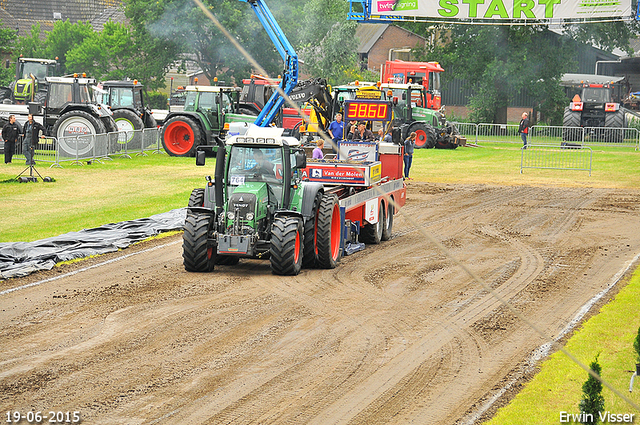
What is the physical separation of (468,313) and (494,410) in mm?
3499

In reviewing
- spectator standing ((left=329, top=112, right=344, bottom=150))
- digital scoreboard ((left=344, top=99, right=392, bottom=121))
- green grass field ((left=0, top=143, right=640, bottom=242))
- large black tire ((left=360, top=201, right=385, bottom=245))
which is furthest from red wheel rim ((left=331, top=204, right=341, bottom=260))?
spectator standing ((left=329, top=112, right=344, bottom=150))

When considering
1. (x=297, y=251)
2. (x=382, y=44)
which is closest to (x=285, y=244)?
(x=297, y=251)

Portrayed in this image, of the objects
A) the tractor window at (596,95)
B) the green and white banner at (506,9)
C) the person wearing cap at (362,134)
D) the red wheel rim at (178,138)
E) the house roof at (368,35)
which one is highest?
the house roof at (368,35)

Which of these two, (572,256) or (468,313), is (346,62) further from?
(468,313)

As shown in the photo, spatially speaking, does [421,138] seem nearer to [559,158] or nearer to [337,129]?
[559,158]

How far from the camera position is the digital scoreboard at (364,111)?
2078 centimetres

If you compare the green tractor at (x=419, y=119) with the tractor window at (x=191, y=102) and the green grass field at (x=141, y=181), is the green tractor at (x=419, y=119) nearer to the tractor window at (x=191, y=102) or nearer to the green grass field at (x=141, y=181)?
the green grass field at (x=141, y=181)

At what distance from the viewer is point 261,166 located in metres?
12.9

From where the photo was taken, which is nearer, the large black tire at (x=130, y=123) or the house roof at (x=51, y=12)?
the large black tire at (x=130, y=123)

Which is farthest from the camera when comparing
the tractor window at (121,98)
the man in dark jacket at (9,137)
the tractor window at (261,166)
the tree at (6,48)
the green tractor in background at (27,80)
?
the tree at (6,48)

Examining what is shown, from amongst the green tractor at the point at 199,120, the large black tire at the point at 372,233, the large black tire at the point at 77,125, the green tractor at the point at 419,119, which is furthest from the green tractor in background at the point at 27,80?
the large black tire at the point at 372,233

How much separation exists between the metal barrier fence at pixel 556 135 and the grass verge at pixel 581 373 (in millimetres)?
28071

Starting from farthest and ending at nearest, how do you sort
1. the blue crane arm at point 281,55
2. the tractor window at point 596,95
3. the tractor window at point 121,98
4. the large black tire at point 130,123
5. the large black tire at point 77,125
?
the tractor window at point 596,95
the tractor window at point 121,98
the large black tire at point 130,123
the large black tire at point 77,125
the blue crane arm at point 281,55

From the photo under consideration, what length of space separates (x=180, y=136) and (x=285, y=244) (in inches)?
755
